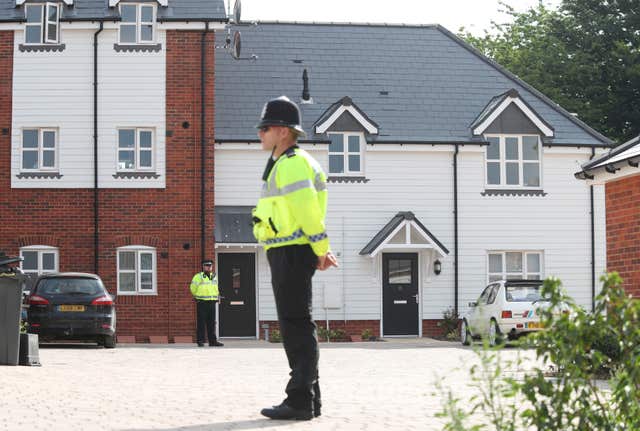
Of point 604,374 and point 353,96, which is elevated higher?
point 353,96

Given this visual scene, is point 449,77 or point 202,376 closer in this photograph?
point 202,376

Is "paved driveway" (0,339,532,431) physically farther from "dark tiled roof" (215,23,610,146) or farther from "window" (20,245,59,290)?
"dark tiled roof" (215,23,610,146)

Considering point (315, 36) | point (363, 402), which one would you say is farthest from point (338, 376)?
point (315, 36)

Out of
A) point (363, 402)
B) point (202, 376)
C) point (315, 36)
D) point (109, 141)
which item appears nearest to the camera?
point (363, 402)

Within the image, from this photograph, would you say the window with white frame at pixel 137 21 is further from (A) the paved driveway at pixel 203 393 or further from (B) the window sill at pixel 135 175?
(A) the paved driveway at pixel 203 393

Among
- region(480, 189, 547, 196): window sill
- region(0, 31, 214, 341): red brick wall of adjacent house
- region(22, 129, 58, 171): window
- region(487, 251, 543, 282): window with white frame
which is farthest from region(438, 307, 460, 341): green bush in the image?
region(22, 129, 58, 171): window

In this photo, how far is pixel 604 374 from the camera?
15.2m

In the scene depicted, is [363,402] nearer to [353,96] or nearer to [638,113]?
[353,96]

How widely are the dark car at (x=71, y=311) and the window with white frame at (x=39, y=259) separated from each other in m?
6.39

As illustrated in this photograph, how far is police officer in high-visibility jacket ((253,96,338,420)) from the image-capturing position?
8805 mm

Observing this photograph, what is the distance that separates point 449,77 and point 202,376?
22.6 m

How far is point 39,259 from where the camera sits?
31.4 meters

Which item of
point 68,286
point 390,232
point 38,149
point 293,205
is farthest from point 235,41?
point 293,205

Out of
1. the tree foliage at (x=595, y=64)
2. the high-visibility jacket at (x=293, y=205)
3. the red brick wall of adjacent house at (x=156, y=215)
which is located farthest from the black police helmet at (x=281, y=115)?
the tree foliage at (x=595, y=64)
